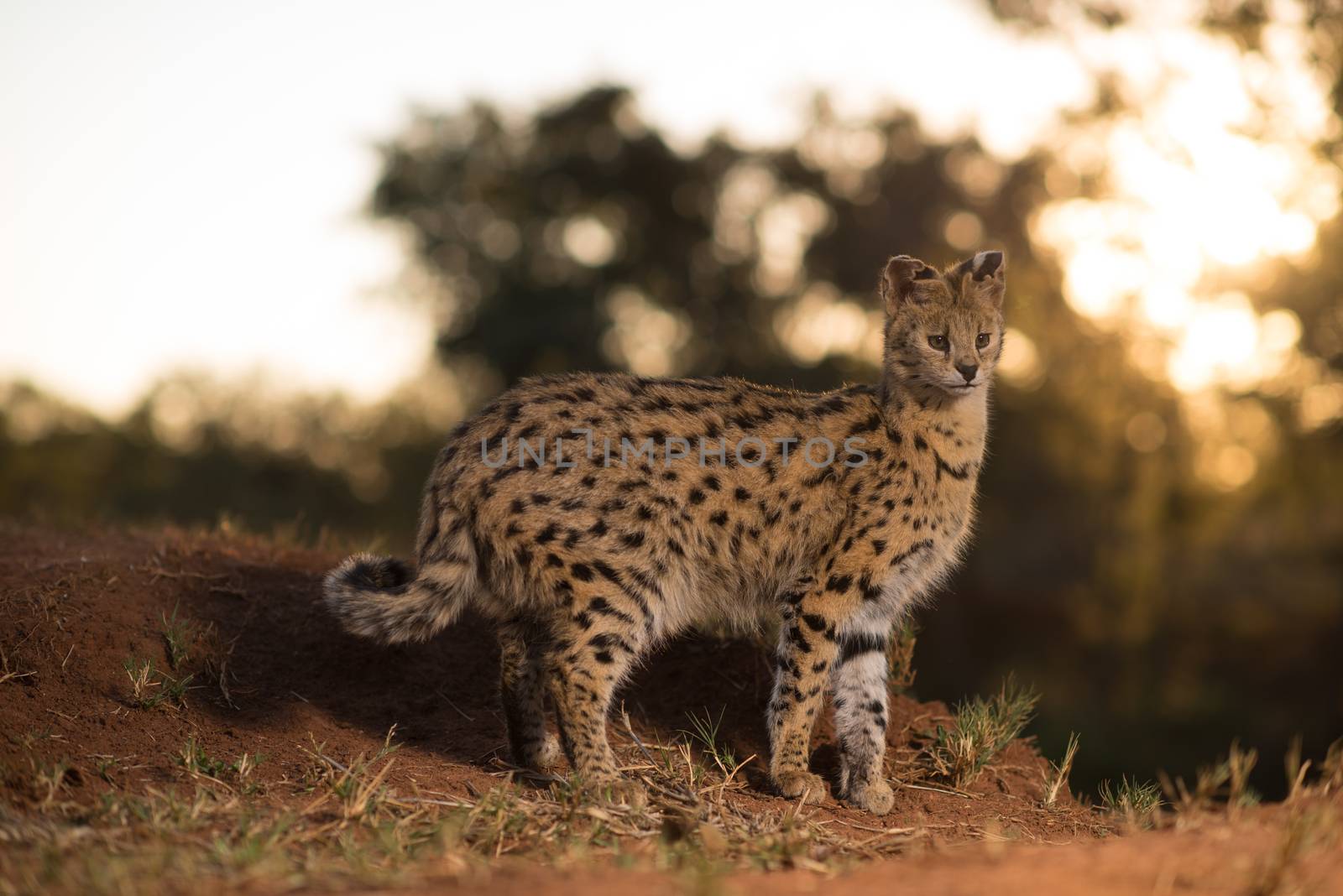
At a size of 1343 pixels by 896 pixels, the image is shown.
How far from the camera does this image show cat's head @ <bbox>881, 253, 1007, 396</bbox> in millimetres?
6660

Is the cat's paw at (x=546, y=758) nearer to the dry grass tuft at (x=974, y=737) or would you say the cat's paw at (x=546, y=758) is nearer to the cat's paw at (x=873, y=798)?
the cat's paw at (x=873, y=798)

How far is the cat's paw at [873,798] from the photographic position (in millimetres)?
6312

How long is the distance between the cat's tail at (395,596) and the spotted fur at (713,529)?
0.01m

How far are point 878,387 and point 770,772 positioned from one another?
2249mm

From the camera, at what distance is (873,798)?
20.8 ft

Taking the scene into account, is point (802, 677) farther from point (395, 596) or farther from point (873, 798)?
point (395, 596)

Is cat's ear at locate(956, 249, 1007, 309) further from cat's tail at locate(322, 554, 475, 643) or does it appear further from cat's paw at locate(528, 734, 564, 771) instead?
cat's paw at locate(528, 734, 564, 771)

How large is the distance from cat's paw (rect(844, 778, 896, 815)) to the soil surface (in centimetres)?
8

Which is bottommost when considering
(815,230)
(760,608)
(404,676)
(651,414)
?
(404,676)

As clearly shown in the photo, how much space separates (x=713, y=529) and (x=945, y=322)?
1707mm

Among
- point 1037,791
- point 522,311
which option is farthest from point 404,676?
point 522,311

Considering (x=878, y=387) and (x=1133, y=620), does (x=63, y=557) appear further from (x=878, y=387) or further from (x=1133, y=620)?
(x=1133, y=620)

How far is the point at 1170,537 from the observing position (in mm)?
24094

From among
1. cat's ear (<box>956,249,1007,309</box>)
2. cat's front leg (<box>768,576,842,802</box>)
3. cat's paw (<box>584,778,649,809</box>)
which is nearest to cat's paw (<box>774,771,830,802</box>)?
cat's front leg (<box>768,576,842,802</box>)
